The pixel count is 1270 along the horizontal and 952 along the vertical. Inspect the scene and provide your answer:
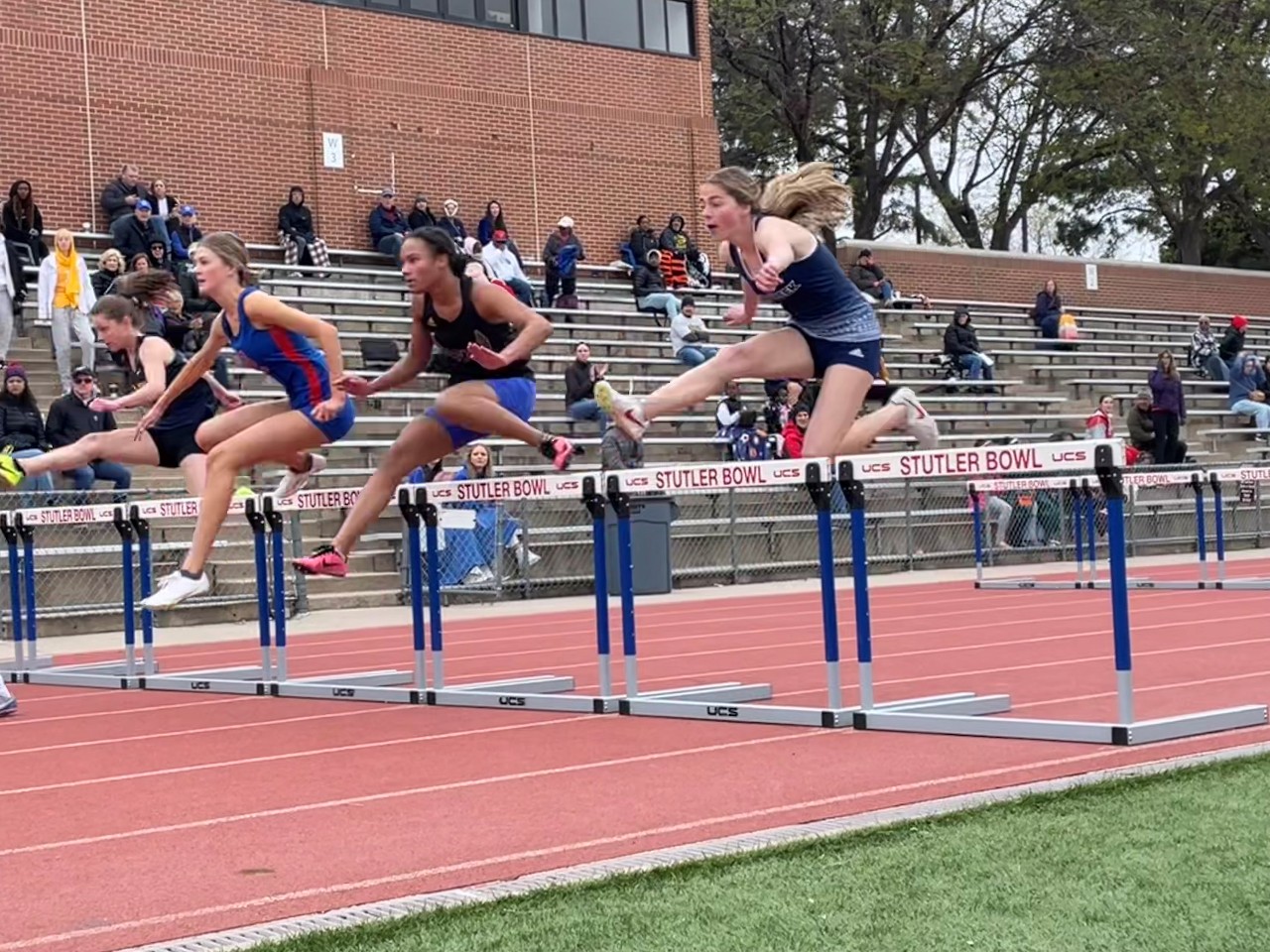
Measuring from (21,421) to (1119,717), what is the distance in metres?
11.3

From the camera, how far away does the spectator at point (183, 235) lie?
19.7 metres

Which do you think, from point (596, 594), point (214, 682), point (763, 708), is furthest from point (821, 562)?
point (214, 682)

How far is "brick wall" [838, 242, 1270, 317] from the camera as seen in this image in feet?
108

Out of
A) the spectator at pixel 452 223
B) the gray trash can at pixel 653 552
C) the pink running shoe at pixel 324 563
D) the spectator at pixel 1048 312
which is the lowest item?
the gray trash can at pixel 653 552

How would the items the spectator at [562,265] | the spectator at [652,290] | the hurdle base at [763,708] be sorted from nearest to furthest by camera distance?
the hurdle base at [763,708] < the spectator at [562,265] < the spectator at [652,290]

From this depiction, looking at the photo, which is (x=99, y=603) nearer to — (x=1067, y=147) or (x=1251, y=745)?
(x=1251, y=745)

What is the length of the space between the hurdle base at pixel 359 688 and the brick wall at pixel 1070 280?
22486 millimetres

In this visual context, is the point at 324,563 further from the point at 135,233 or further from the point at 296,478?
the point at 135,233

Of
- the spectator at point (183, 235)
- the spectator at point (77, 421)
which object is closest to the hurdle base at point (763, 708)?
the spectator at point (77, 421)

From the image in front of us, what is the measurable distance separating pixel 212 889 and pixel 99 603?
1147cm

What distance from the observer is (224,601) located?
1603 centimetres

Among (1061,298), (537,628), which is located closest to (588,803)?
(537,628)

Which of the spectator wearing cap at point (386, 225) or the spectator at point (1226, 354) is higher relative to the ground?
the spectator wearing cap at point (386, 225)

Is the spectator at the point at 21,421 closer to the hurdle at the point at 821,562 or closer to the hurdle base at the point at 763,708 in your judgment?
the hurdle base at the point at 763,708
